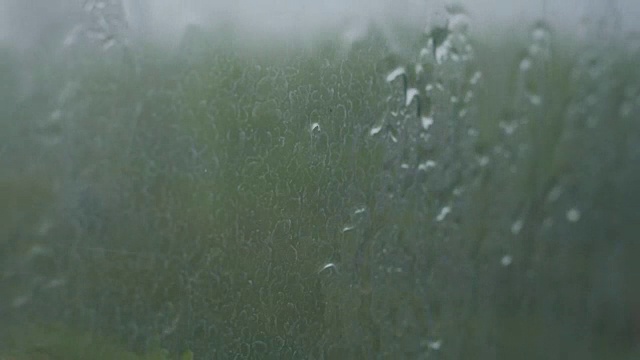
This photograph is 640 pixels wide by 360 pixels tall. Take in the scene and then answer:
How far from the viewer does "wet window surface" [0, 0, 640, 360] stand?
4.33 ft

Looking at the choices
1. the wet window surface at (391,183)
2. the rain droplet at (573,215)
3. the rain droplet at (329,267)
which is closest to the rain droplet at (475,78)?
the wet window surface at (391,183)

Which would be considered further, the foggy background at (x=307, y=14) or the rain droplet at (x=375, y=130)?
the rain droplet at (x=375, y=130)

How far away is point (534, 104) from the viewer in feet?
Answer: 4.70

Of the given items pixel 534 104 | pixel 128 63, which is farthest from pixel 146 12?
pixel 534 104

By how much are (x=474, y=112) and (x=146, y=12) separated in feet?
1.92

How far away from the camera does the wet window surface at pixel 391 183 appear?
132cm

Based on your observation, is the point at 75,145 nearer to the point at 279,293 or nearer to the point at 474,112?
the point at 279,293

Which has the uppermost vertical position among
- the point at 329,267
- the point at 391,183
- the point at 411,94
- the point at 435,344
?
the point at 411,94

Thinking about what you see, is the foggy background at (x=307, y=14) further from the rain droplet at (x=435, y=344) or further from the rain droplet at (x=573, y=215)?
the rain droplet at (x=435, y=344)

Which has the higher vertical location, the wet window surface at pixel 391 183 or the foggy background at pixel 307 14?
the foggy background at pixel 307 14

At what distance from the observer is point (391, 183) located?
1.43m

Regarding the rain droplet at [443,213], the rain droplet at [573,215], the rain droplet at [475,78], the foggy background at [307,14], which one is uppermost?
the foggy background at [307,14]

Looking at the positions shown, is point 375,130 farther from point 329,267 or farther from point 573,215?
point 573,215

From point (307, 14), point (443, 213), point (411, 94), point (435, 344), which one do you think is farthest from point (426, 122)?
point (435, 344)
